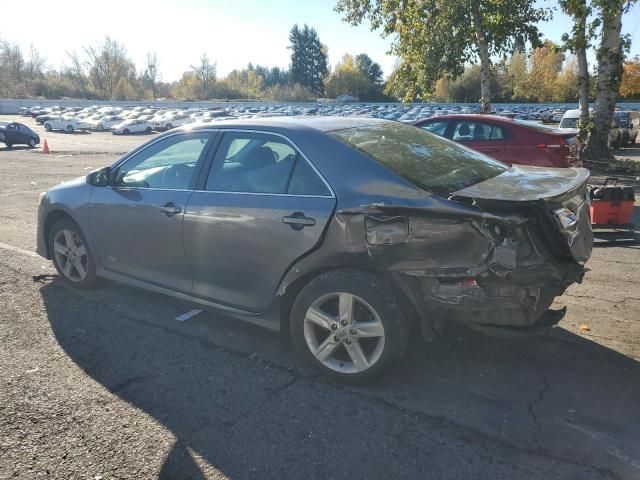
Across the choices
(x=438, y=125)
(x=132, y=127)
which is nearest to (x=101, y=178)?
(x=438, y=125)

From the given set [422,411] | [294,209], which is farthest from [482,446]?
[294,209]

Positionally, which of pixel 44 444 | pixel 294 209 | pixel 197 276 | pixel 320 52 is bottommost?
pixel 44 444

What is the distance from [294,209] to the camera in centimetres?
337

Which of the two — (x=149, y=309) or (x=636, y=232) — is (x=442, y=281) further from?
(x=636, y=232)

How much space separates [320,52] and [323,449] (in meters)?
117

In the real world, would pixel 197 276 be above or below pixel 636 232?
above

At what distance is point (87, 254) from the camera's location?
187 inches

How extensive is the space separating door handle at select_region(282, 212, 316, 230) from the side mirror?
2.05m

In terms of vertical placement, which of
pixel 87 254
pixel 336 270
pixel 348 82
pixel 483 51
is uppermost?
pixel 348 82

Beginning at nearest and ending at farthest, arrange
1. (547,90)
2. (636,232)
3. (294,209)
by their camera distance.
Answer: (294,209) < (636,232) < (547,90)

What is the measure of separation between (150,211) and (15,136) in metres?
27.9

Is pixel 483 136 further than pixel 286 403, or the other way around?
pixel 483 136

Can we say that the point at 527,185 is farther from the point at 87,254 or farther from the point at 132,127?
the point at 132,127

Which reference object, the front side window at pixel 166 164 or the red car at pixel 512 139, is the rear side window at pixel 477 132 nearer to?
the red car at pixel 512 139
